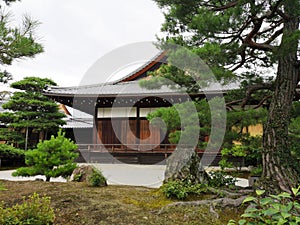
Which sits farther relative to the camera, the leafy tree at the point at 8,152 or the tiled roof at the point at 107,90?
the tiled roof at the point at 107,90

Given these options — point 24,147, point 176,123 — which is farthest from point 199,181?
point 24,147

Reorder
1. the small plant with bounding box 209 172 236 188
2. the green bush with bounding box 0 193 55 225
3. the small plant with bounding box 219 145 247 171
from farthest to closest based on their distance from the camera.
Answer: the small plant with bounding box 209 172 236 188 → the small plant with bounding box 219 145 247 171 → the green bush with bounding box 0 193 55 225

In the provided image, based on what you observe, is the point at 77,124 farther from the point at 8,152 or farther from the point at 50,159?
the point at 50,159

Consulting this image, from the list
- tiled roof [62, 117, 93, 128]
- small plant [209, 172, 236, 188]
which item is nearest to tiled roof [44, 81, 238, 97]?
tiled roof [62, 117, 93, 128]

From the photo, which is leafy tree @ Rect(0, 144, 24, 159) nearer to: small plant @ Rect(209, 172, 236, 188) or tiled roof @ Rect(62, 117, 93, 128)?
tiled roof @ Rect(62, 117, 93, 128)

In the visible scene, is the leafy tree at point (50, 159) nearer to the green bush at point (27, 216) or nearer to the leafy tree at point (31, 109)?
the green bush at point (27, 216)

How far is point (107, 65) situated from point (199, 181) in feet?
17.5

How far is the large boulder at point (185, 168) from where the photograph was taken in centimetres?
412

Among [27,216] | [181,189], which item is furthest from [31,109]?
[27,216]

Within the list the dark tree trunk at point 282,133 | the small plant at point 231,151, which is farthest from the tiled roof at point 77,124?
the dark tree trunk at point 282,133

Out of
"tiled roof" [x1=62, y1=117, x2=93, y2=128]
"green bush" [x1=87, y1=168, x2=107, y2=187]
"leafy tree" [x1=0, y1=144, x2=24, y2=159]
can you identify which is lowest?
"leafy tree" [x1=0, y1=144, x2=24, y2=159]

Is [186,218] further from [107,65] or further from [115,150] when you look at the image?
[115,150]

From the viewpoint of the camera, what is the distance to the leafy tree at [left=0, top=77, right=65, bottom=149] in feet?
41.2

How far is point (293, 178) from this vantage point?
3.23m
